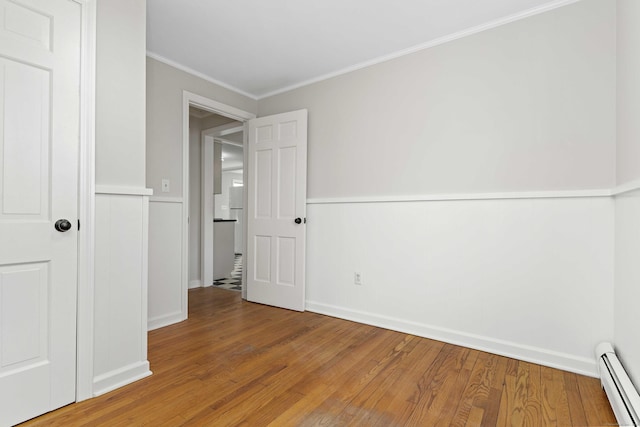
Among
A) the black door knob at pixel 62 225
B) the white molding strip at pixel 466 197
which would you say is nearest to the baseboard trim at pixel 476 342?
the white molding strip at pixel 466 197

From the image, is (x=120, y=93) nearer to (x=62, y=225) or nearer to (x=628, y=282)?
(x=62, y=225)

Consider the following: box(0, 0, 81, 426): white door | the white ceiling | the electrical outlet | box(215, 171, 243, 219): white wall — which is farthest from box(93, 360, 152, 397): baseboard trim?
box(215, 171, 243, 219): white wall

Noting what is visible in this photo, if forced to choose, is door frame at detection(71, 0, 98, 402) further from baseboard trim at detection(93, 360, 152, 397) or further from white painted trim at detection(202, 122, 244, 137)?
white painted trim at detection(202, 122, 244, 137)

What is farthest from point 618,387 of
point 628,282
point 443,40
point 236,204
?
point 236,204

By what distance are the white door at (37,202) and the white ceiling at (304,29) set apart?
3.00ft

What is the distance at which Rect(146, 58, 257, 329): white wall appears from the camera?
2.78m

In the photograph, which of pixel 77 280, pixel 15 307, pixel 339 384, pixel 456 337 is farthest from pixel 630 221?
pixel 15 307

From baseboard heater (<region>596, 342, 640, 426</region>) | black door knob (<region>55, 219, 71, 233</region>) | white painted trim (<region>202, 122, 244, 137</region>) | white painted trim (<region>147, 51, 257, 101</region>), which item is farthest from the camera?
white painted trim (<region>202, 122, 244, 137</region>)

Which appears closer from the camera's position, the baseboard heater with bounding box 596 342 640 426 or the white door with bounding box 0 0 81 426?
the baseboard heater with bounding box 596 342 640 426

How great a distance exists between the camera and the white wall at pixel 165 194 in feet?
9.11

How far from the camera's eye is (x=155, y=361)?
2084 millimetres

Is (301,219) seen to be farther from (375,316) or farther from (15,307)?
(15,307)

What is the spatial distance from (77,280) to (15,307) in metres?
0.25

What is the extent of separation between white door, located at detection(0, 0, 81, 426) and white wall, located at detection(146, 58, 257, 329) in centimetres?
116
